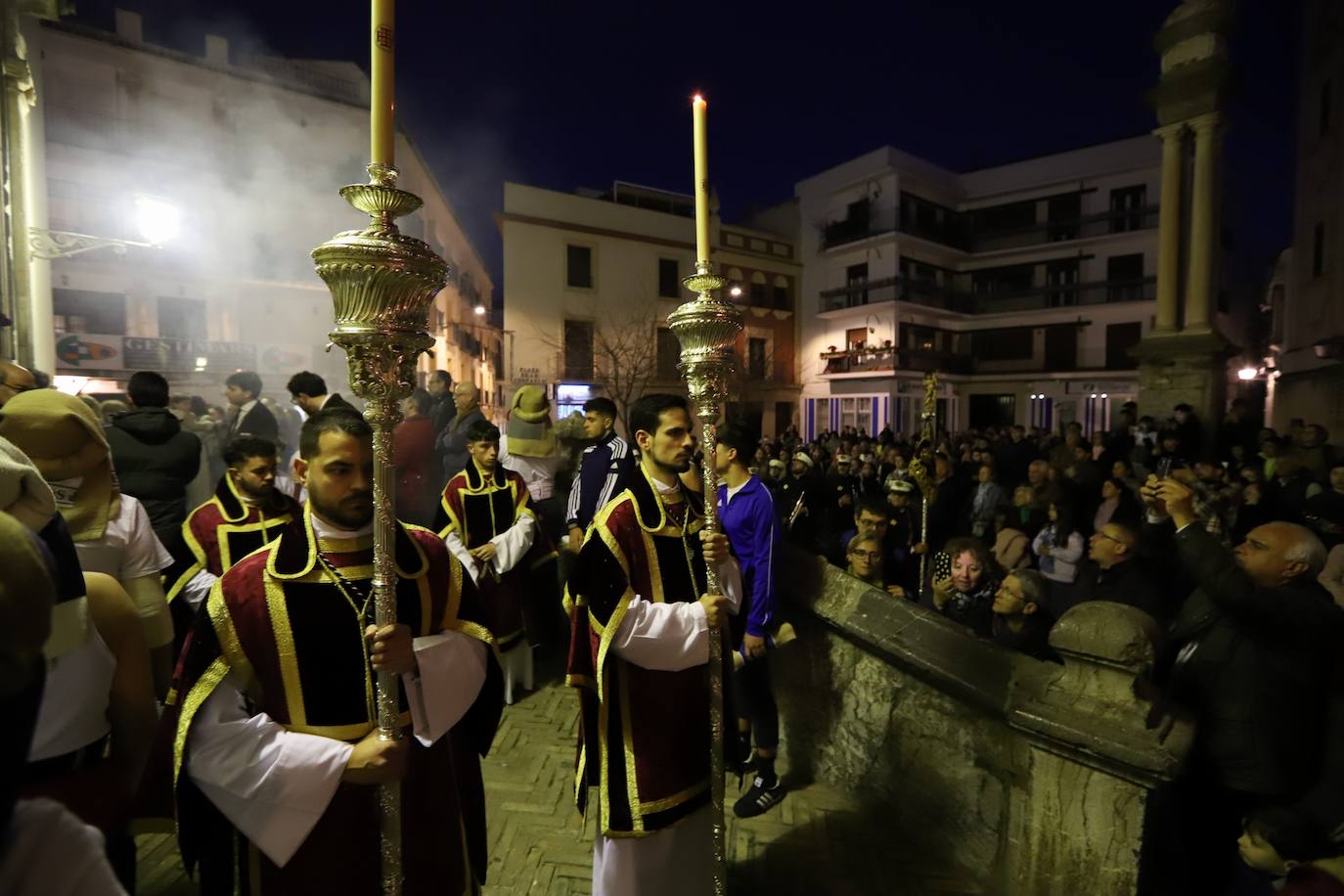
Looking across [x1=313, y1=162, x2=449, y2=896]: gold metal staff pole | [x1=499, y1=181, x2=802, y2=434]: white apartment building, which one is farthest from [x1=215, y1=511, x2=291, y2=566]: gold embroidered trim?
[x1=499, y1=181, x2=802, y2=434]: white apartment building

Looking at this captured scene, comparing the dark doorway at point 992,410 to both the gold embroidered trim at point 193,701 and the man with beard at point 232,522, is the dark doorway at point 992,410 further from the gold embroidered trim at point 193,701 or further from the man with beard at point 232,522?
the gold embroidered trim at point 193,701

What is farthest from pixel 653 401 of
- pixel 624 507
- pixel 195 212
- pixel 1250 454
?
pixel 195 212

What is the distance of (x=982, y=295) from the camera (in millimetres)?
28625

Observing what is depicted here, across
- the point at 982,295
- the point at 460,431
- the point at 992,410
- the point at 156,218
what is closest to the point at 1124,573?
the point at 460,431

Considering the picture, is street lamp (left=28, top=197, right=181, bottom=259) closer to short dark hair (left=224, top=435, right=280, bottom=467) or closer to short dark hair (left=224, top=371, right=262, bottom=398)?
short dark hair (left=224, top=371, right=262, bottom=398)

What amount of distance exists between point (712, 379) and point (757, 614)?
4.93ft

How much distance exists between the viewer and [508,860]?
10.1ft

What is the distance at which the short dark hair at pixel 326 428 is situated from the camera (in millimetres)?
1865

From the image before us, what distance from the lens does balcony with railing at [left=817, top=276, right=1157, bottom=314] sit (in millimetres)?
25609

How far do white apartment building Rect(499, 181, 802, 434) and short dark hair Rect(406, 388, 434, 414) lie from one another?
49.8 feet

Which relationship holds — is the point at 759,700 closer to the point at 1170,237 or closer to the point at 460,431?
the point at 460,431

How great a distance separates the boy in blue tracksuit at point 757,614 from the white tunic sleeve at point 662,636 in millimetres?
911

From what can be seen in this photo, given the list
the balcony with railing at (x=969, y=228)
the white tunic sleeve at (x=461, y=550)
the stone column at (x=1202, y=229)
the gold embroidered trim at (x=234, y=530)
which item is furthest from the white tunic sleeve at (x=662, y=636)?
the balcony with railing at (x=969, y=228)

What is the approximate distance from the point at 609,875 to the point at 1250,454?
375 inches
